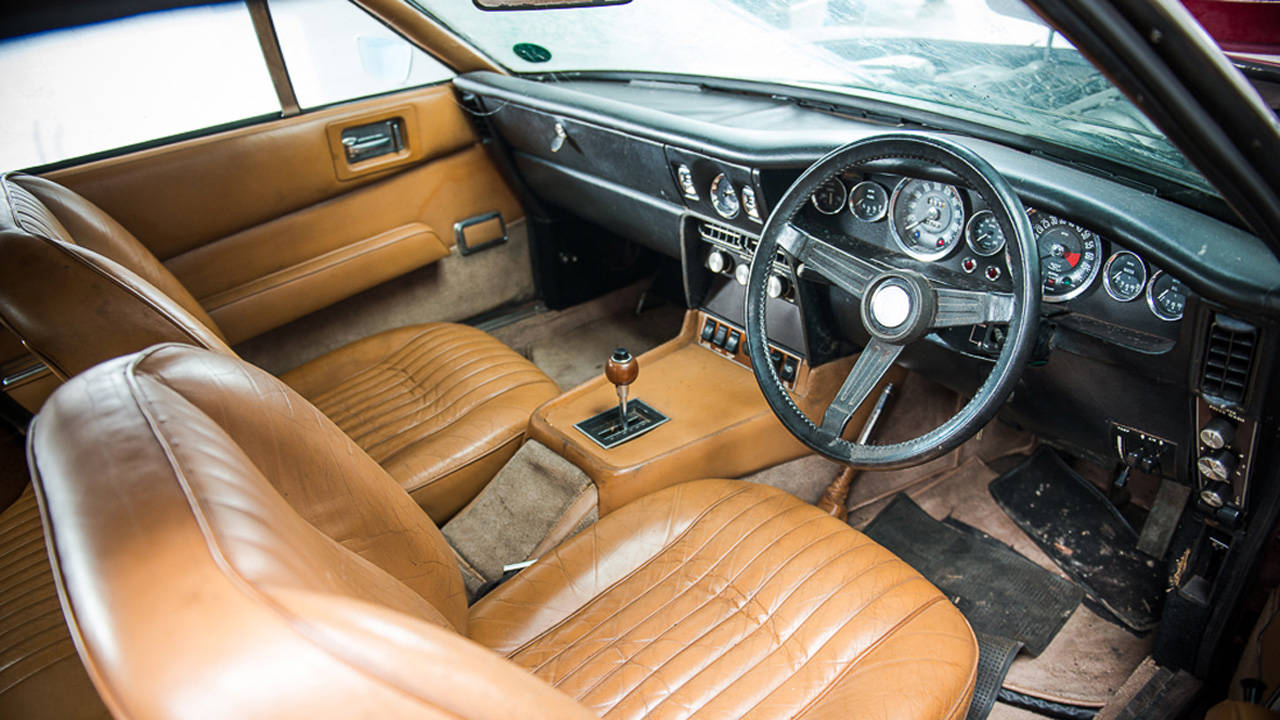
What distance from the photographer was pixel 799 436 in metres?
1.49

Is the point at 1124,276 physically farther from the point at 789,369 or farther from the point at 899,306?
the point at 789,369

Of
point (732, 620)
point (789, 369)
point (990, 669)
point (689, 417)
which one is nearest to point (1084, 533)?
point (990, 669)

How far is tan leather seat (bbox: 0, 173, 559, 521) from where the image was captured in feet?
3.58

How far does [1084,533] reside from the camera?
2.07 metres

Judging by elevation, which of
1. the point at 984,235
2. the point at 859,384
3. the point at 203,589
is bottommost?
the point at 859,384

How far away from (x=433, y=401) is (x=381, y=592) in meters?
1.22

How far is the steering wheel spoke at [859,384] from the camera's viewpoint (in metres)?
1.49

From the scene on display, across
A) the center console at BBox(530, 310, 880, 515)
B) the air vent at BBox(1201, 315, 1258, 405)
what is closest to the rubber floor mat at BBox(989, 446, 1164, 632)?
the center console at BBox(530, 310, 880, 515)

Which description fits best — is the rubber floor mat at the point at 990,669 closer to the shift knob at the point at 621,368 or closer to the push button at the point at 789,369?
the push button at the point at 789,369

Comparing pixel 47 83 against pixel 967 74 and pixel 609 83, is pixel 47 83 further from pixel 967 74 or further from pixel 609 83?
pixel 967 74

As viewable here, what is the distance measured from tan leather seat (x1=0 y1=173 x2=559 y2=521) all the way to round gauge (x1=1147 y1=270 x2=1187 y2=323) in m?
1.28

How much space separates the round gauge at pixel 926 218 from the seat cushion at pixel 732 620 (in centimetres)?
59

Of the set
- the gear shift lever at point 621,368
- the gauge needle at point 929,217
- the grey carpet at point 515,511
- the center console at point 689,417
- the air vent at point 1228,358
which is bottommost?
the grey carpet at point 515,511

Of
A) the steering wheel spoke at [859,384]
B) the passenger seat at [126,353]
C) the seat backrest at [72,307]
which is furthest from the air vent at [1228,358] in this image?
the seat backrest at [72,307]
